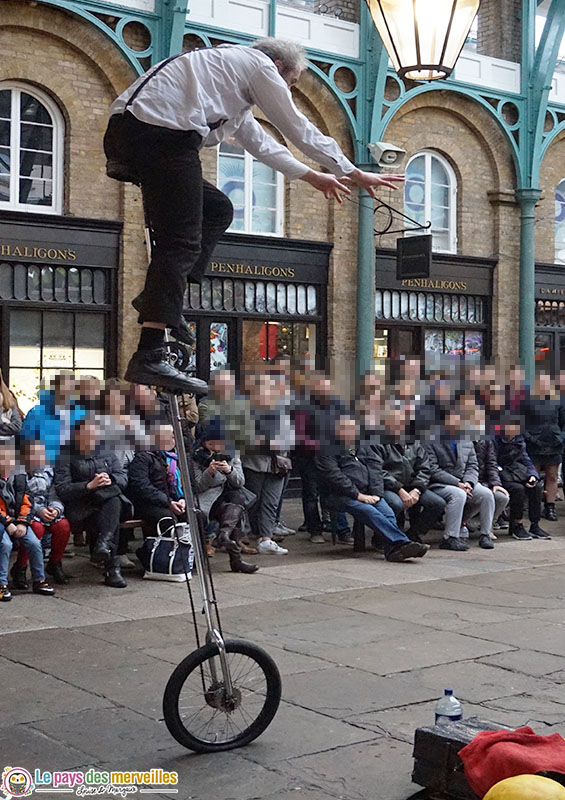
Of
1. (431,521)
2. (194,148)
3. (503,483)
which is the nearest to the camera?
(194,148)

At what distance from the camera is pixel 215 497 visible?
10602mm

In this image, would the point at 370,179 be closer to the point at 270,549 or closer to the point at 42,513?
the point at 42,513

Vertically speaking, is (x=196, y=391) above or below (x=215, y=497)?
above

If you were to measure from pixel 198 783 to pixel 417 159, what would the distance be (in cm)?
1518

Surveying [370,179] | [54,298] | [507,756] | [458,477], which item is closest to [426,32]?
[370,179]

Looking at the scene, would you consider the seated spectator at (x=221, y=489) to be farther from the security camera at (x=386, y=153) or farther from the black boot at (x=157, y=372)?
the black boot at (x=157, y=372)

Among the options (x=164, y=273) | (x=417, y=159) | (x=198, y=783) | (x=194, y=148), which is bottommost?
(x=198, y=783)

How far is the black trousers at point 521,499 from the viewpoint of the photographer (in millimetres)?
12961

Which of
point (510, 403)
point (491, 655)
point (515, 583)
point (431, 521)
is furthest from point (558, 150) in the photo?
point (491, 655)

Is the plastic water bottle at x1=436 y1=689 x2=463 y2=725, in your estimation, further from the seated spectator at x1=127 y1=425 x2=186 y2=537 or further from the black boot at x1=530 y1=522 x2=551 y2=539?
the black boot at x1=530 y1=522 x2=551 y2=539

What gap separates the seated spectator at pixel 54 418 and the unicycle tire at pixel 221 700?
459 centimetres

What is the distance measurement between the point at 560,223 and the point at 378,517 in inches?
A: 438

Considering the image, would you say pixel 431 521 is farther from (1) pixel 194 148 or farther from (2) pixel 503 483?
(1) pixel 194 148

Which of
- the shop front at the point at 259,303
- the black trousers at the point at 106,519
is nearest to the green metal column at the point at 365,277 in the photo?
the shop front at the point at 259,303
